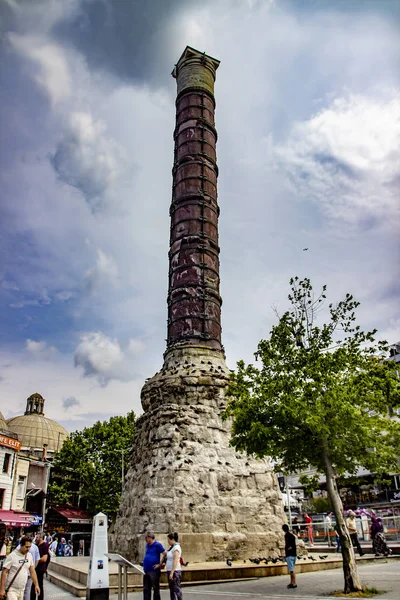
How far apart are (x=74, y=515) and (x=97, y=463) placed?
5570 millimetres

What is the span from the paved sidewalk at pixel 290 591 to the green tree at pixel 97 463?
21956 millimetres

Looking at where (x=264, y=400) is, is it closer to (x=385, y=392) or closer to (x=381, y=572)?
(x=385, y=392)

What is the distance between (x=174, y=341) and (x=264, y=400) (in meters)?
9.83

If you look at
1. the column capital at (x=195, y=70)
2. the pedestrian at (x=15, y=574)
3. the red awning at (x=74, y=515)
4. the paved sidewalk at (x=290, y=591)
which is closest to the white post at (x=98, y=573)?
the paved sidewalk at (x=290, y=591)

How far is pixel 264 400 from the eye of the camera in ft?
37.0

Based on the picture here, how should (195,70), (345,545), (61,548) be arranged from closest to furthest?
(345,545)
(195,70)
(61,548)

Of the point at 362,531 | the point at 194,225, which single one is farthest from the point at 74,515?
the point at 194,225

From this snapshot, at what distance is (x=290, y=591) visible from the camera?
31.3ft

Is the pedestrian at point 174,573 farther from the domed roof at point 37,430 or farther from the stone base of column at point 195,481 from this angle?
the domed roof at point 37,430

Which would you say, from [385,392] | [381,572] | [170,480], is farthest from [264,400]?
[170,480]

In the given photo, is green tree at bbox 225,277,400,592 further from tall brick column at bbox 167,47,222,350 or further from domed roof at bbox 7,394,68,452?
→ domed roof at bbox 7,394,68,452

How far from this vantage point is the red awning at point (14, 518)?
2766cm

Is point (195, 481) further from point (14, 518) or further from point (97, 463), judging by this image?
point (97, 463)

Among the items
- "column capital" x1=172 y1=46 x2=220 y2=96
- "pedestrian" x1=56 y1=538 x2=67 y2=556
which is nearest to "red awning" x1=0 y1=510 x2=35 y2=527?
"pedestrian" x1=56 y1=538 x2=67 y2=556
